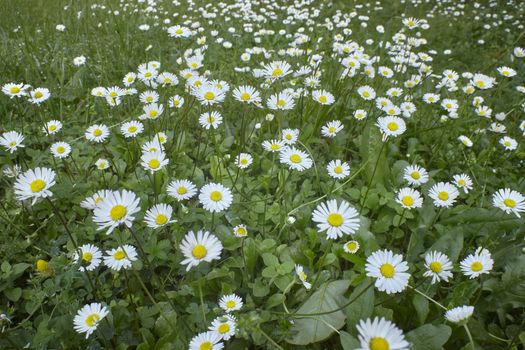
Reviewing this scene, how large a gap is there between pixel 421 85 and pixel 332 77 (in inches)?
31.6

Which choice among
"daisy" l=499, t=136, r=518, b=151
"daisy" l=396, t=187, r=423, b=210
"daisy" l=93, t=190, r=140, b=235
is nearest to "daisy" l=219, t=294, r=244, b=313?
"daisy" l=93, t=190, r=140, b=235

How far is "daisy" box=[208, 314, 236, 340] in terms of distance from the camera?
1216mm

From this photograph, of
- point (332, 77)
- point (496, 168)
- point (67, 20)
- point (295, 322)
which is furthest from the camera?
point (67, 20)

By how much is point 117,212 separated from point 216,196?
503 mm

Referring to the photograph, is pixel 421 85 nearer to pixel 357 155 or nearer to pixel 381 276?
pixel 357 155

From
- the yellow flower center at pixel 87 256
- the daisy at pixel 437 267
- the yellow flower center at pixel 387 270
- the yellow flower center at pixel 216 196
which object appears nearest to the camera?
the yellow flower center at pixel 387 270

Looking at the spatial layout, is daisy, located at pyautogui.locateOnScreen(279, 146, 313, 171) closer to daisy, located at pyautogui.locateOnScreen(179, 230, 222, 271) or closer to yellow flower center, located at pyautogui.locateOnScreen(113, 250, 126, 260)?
daisy, located at pyautogui.locateOnScreen(179, 230, 222, 271)

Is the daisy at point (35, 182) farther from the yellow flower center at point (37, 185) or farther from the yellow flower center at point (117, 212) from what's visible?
the yellow flower center at point (117, 212)

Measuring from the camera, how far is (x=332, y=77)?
289 cm

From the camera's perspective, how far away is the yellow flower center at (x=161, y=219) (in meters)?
1.39

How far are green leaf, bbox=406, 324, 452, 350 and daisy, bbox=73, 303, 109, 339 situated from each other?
1.06 m

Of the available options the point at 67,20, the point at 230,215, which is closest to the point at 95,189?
the point at 230,215

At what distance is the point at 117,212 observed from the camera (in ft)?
3.98

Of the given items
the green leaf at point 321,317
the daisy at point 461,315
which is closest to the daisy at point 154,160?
the green leaf at point 321,317
